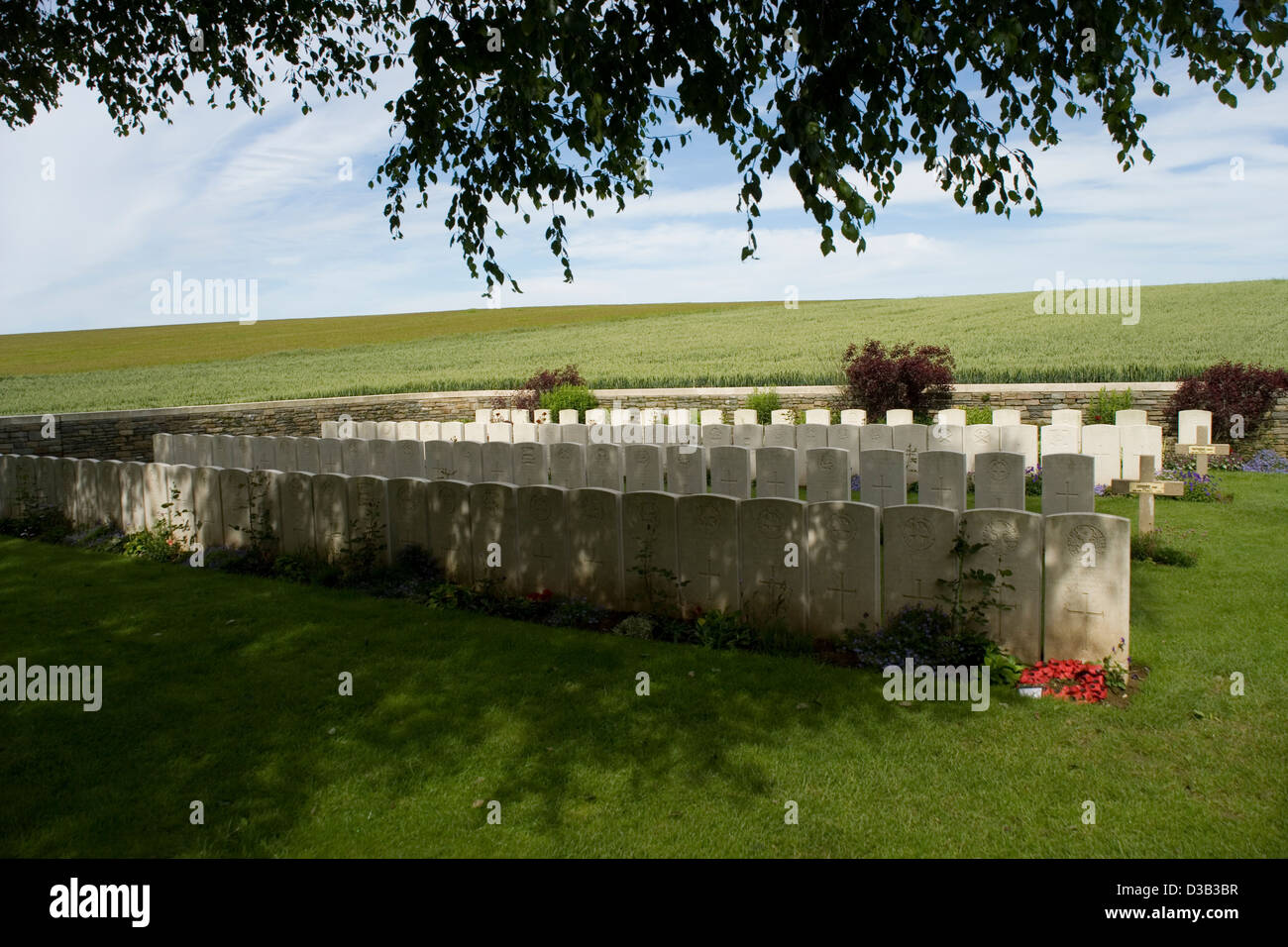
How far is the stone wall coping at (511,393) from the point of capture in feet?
56.1

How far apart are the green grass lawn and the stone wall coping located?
11.6 m

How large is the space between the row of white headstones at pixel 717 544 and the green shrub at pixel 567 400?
36.8ft

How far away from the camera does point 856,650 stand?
619 centimetres

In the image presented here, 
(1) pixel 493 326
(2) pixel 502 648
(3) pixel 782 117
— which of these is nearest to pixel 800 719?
(2) pixel 502 648

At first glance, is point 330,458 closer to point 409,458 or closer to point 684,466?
point 409,458

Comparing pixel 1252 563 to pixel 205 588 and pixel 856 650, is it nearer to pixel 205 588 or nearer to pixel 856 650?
pixel 856 650

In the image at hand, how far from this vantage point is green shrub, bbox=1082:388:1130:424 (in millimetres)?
16625

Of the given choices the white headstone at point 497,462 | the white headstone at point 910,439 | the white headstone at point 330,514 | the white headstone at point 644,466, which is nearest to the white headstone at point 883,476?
the white headstone at point 644,466

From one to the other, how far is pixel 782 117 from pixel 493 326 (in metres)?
47.4

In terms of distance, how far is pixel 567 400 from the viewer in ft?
67.9

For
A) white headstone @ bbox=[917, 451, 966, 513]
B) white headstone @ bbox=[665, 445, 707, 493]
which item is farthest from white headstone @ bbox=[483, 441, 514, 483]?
white headstone @ bbox=[917, 451, 966, 513]

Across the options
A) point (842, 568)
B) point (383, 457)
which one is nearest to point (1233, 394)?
point (842, 568)

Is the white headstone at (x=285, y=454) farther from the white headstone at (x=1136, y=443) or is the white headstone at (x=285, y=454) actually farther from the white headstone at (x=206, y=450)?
the white headstone at (x=1136, y=443)
